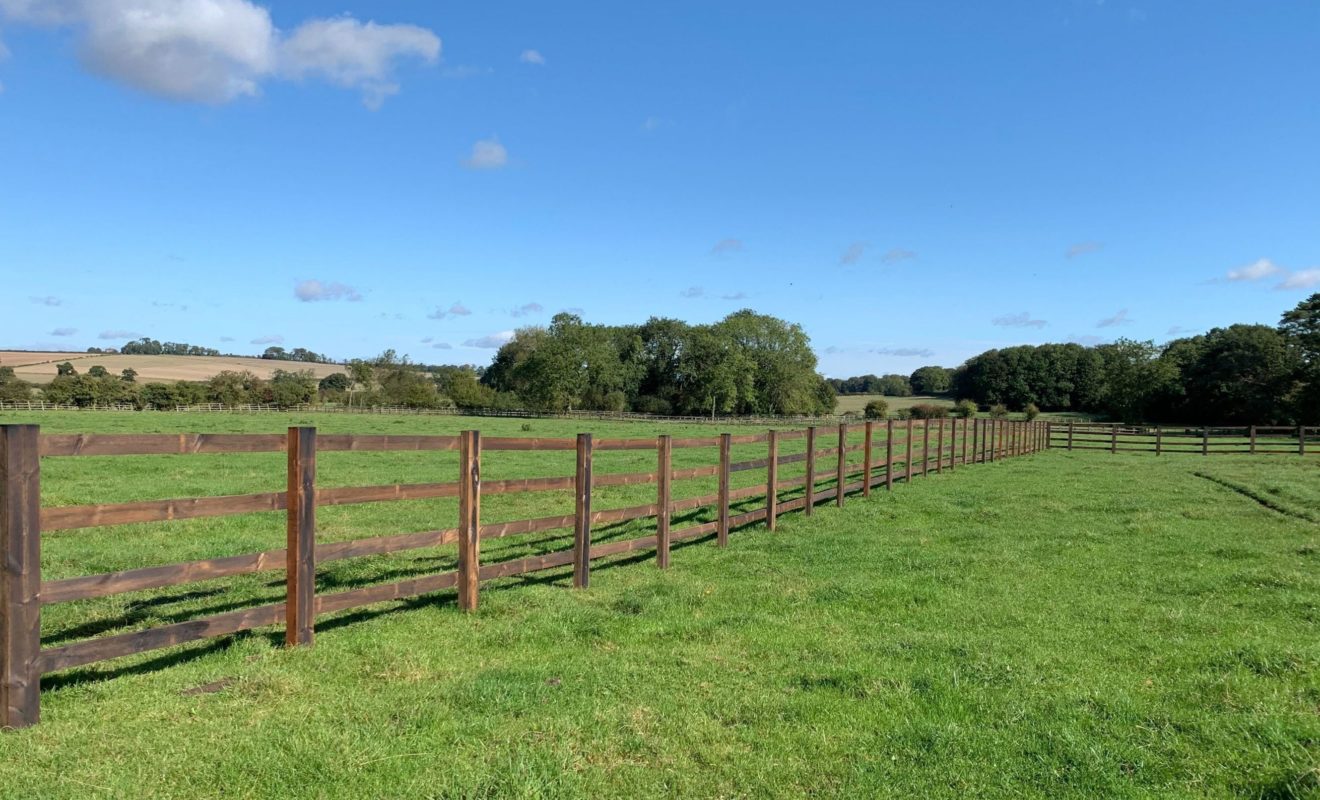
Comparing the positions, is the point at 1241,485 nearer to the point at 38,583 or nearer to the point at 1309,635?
the point at 1309,635

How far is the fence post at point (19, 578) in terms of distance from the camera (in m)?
3.55

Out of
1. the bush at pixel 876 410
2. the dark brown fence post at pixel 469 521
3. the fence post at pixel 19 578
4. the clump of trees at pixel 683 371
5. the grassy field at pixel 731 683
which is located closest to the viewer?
the grassy field at pixel 731 683

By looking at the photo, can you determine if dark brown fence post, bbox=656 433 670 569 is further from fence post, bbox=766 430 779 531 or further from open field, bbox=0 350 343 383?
open field, bbox=0 350 343 383

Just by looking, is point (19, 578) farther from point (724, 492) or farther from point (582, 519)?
point (724, 492)

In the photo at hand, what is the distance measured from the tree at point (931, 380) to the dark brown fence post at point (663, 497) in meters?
129

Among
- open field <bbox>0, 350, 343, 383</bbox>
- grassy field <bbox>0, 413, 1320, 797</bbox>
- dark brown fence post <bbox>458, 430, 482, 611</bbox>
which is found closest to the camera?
grassy field <bbox>0, 413, 1320, 797</bbox>

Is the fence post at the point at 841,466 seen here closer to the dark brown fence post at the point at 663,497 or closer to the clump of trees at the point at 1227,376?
the dark brown fence post at the point at 663,497

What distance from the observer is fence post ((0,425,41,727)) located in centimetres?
355

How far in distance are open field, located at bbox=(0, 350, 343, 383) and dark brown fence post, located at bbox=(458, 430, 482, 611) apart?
10135 cm

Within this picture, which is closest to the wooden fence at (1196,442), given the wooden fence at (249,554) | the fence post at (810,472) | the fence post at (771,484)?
the fence post at (810,472)

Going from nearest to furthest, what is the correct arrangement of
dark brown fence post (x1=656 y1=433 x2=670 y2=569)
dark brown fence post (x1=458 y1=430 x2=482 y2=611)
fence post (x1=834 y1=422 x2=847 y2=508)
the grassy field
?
the grassy field
dark brown fence post (x1=458 y1=430 x2=482 y2=611)
dark brown fence post (x1=656 y1=433 x2=670 y2=569)
fence post (x1=834 y1=422 x2=847 y2=508)

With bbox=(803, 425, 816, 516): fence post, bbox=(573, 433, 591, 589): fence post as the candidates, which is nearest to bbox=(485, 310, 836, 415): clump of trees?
bbox=(803, 425, 816, 516): fence post

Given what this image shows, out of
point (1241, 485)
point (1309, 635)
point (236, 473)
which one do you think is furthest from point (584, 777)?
point (1241, 485)

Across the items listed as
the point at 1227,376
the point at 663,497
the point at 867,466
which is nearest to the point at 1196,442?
the point at 867,466
